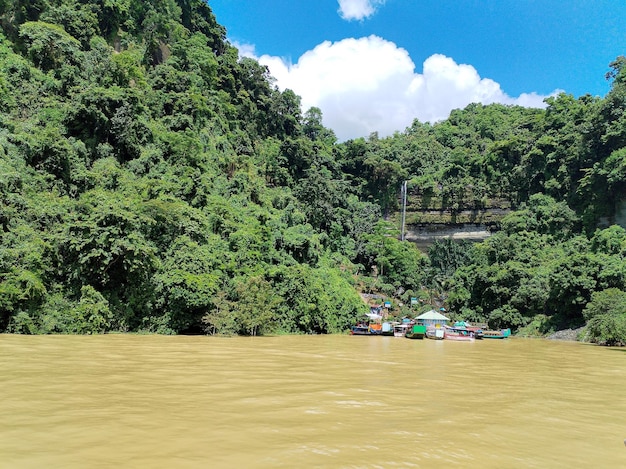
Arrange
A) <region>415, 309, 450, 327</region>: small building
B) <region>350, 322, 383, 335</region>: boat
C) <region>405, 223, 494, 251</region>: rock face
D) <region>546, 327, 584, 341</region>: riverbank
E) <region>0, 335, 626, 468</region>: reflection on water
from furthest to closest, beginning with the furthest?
<region>405, 223, 494, 251</region>: rock face
<region>415, 309, 450, 327</region>: small building
<region>546, 327, 584, 341</region>: riverbank
<region>350, 322, 383, 335</region>: boat
<region>0, 335, 626, 468</region>: reflection on water

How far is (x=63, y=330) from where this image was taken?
53.5 ft

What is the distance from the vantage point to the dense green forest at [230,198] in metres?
17.9

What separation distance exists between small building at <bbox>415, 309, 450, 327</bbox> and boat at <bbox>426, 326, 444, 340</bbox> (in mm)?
889

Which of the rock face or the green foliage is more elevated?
the rock face

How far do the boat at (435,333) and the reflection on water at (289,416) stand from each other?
1703 centimetres

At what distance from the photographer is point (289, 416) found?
5344mm

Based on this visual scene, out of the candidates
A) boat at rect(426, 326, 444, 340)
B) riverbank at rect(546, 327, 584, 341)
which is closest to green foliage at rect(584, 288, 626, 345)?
riverbank at rect(546, 327, 584, 341)

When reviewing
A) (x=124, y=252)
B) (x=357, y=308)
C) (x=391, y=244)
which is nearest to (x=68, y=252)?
(x=124, y=252)

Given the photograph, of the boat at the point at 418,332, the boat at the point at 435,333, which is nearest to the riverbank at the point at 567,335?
the boat at the point at 435,333

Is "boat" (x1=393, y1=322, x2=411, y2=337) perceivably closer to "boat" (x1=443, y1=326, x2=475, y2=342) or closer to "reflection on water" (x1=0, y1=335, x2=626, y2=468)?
"boat" (x1=443, y1=326, x2=475, y2=342)

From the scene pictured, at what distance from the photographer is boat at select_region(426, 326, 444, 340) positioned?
89.5 feet

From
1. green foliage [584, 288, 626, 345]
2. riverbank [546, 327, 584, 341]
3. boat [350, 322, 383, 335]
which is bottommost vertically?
boat [350, 322, 383, 335]

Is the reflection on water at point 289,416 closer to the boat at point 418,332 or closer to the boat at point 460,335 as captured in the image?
the boat at point 418,332

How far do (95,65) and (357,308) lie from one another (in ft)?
73.0
